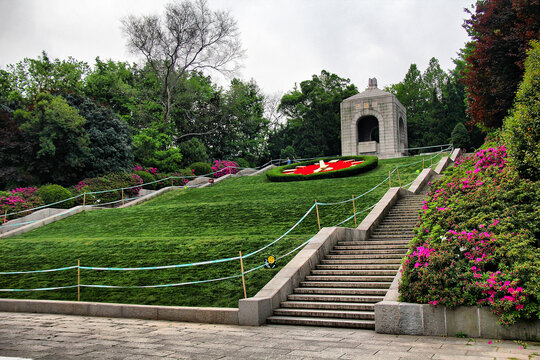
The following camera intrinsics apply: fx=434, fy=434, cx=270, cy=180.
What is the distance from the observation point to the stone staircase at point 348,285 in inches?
290

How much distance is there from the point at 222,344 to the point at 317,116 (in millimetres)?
37648

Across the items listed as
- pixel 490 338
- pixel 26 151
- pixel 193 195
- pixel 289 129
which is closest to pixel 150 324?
pixel 490 338

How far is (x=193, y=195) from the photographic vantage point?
20344 millimetres

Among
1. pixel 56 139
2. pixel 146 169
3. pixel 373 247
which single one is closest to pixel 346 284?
pixel 373 247

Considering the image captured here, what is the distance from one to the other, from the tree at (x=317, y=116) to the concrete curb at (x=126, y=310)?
3326cm

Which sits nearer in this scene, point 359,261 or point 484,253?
point 484,253

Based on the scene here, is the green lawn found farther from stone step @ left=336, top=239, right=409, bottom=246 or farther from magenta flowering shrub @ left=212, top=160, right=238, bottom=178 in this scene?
magenta flowering shrub @ left=212, top=160, right=238, bottom=178

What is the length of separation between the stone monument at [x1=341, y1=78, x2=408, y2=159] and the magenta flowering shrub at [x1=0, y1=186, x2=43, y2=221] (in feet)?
71.4

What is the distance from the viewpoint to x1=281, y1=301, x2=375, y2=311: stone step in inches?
293

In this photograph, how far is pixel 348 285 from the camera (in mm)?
8336

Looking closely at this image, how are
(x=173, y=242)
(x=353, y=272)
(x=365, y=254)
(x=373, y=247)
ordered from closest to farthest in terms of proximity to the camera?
(x=353, y=272) → (x=365, y=254) → (x=373, y=247) → (x=173, y=242)

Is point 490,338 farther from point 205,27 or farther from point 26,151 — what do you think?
point 205,27

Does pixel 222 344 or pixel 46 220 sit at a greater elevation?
pixel 46 220

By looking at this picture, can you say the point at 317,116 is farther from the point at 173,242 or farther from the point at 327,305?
the point at 327,305
